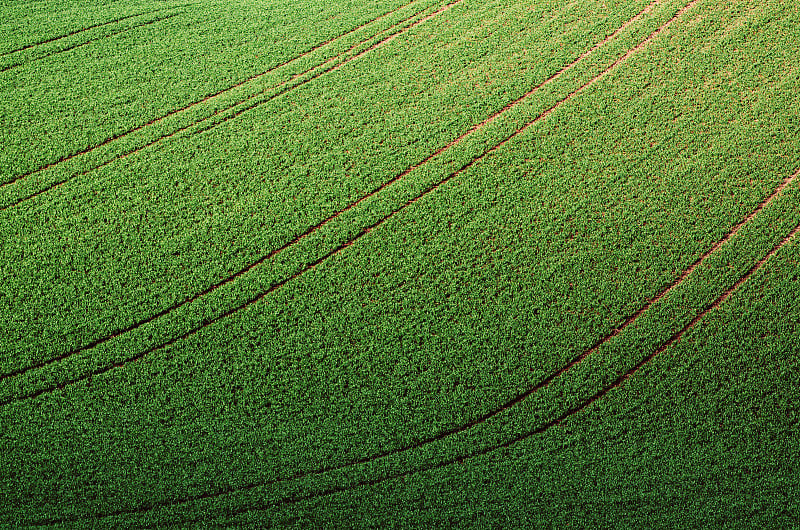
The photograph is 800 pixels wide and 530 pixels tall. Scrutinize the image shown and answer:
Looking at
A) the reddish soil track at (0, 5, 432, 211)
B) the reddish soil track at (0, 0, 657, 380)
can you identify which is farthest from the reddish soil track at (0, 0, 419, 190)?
the reddish soil track at (0, 0, 657, 380)

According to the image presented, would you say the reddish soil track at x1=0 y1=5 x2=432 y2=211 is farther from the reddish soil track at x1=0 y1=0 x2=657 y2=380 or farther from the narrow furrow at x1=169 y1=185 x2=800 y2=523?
the narrow furrow at x1=169 y1=185 x2=800 y2=523

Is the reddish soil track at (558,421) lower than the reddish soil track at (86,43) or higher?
lower

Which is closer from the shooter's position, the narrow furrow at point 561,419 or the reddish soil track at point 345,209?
the narrow furrow at point 561,419

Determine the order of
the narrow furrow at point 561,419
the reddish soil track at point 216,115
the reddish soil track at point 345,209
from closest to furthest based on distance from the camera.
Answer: the narrow furrow at point 561,419 → the reddish soil track at point 345,209 → the reddish soil track at point 216,115

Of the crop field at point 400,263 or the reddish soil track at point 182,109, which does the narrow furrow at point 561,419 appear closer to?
the crop field at point 400,263

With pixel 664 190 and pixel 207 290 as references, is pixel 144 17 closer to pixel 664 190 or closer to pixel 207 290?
pixel 207 290

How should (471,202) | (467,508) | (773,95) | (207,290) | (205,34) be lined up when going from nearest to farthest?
(467,508) → (207,290) → (471,202) → (773,95) → (205,34)

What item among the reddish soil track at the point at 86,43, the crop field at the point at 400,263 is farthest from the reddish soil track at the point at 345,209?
the reddish soil track at the point at 86,43

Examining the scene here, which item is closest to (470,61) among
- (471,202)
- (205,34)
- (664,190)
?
(471,202)

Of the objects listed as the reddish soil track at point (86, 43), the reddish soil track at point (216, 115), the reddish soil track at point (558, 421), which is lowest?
the reddish soil track at point (558, 421)
